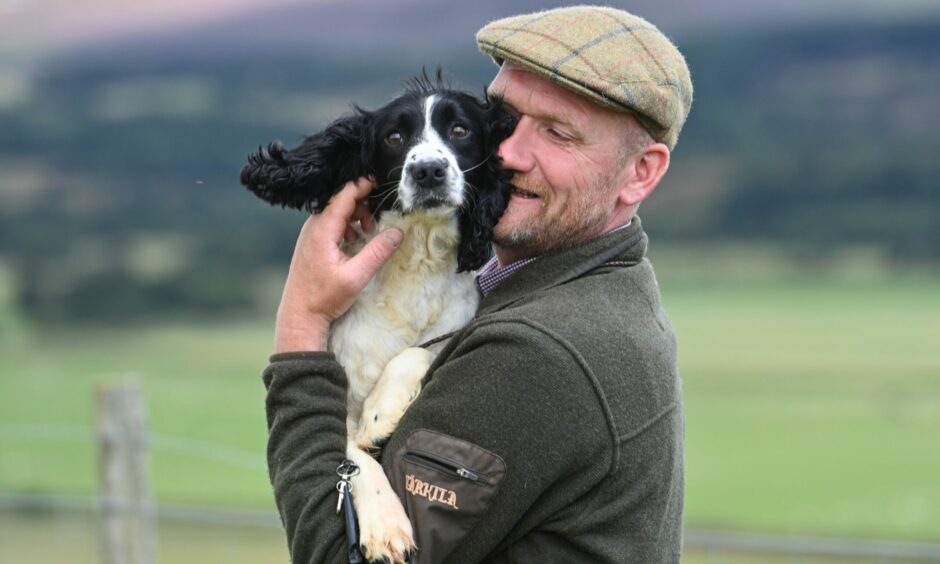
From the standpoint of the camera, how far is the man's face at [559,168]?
2.48m

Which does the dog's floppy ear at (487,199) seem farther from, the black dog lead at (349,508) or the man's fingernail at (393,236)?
the black dog lead at (349,508)

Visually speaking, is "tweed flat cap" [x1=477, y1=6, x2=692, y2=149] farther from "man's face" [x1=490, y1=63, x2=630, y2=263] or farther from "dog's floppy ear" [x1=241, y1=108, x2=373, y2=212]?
"dog's floppy ear" [x1=241, y1=108, x2=373, y2=212]

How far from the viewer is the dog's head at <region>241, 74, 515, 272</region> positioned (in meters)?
2.74

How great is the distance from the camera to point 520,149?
8.63ft

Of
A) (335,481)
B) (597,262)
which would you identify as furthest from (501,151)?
(335,481)

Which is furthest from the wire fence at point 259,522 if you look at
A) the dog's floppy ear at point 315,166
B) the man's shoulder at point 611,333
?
the man's shoulder at point 611,333

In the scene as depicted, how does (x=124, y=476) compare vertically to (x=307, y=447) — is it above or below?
above

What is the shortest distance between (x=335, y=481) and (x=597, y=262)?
0.77 metres

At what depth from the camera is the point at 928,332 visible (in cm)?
Result: 1602

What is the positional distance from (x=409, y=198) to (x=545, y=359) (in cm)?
83

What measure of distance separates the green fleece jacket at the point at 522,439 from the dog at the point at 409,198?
39cm

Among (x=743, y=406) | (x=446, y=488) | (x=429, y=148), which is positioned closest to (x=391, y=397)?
(x=446, y=488)

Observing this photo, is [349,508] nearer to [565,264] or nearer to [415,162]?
[565,264]

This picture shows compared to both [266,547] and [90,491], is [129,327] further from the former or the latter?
[266,547]
